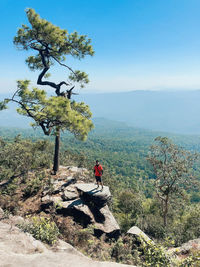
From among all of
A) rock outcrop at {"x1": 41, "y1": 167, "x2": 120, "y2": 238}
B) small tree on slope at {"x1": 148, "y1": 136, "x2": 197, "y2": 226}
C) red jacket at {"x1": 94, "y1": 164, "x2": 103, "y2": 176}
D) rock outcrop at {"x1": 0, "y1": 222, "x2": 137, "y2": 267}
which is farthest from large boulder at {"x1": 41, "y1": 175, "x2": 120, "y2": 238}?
small tree on slope at {"x1": 148, "y1": 136, "x2": 197, "y2": 226}

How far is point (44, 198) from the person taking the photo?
9852 mm

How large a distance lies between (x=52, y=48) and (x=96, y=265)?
1331 centimetres

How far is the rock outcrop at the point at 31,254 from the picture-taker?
4078mm

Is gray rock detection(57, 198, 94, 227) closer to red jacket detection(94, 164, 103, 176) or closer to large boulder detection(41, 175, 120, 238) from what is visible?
large boulder detection(41, 175, 120, 238)

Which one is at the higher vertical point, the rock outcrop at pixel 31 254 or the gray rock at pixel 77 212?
the rock outcrop at pixel 31 254

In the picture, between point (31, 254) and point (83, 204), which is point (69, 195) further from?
point (31, 254)

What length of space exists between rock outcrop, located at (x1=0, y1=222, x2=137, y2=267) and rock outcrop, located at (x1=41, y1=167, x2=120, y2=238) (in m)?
3.33

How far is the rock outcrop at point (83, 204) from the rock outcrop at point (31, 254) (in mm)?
3331

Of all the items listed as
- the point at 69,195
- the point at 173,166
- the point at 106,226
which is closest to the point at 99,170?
the point at 69,195

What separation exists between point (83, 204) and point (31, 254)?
5.70 metres

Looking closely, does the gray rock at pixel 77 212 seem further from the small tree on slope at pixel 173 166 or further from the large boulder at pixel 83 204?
the small tree on slope at pixel 173 166

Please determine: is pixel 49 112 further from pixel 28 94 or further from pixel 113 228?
pixel 113 228

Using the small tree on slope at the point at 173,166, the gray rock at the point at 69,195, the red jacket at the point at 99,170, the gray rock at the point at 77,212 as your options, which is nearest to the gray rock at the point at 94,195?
the gray rock at the point at 69,195

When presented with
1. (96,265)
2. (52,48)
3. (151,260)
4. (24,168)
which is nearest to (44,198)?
(24,168)
